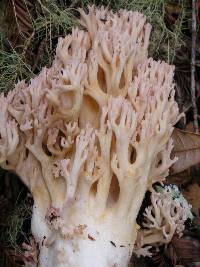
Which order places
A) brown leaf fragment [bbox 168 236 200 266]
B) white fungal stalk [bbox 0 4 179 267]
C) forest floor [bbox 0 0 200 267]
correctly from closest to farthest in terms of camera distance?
1. white fungal stalk [bbox 0 4 179 267]
2. brown leaf fragment [bbox 168 236 200 266]
3. forest floor [bbox 0 0 200 267]

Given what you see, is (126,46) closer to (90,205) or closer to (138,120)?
(138,120)

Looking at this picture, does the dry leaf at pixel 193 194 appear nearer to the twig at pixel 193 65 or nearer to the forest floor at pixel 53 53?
the forest floor at pixel 53 53

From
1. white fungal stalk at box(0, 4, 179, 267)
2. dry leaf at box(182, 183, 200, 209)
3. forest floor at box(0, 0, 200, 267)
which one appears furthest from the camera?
dry leaf at box(182, 183, 200, 209)

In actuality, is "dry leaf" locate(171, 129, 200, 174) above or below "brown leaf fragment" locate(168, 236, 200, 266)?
above

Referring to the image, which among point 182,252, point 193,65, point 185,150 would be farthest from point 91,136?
point 193,65

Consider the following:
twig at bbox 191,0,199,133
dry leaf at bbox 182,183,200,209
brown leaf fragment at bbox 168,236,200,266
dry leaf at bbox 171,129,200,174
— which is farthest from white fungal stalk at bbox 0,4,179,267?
dry leaf at bbox 182,183,200,209

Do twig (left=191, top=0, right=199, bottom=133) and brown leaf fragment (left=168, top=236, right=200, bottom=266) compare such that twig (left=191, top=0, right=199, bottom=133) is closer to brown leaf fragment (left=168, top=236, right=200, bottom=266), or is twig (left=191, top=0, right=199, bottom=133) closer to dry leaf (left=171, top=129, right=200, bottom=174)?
dry leaf (left=171, top=129, right=200, bottom=174)

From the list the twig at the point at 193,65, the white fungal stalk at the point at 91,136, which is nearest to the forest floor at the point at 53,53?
the twig at the point at 193,65

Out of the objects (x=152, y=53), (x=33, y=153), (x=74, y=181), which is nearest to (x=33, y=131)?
(x=33, y=153)
